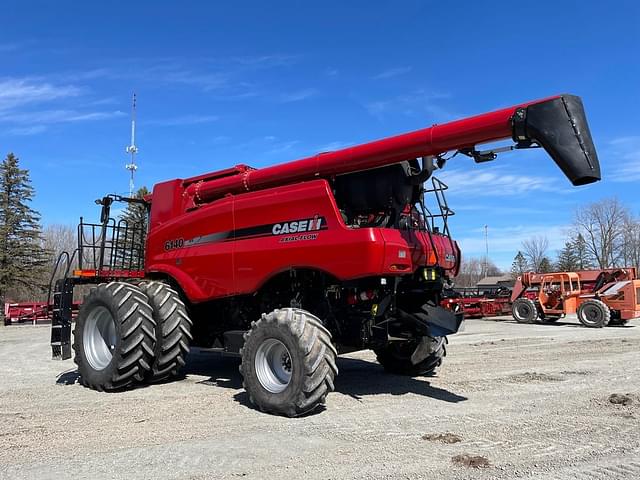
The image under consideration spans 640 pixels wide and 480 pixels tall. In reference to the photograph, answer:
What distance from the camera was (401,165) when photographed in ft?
22.7

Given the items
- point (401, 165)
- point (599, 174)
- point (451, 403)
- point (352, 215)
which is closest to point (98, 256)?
point (352, 215)

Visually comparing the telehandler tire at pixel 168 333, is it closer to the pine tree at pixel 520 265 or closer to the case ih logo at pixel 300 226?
the case ih logo at pixel 300 226

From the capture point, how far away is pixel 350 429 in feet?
18.1

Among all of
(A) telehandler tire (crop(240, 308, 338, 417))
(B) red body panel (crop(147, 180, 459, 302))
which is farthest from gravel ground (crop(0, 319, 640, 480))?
(B) red body panel (crop(147, 180, 459, 302))

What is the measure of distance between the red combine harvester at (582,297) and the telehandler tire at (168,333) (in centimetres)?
1763

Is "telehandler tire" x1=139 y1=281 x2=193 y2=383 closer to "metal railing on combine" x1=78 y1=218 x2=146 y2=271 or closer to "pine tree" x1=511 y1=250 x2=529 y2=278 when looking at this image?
"metal railing on combine" x1=78 y1=218 x2=146 y2=271

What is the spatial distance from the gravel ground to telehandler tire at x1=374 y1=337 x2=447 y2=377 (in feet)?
0.94

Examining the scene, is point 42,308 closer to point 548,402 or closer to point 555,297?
point 555,297

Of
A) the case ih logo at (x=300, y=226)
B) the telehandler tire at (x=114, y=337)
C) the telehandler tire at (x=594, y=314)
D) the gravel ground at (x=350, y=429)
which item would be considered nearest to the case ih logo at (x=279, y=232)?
the case ih logo at (x=300, y=226)

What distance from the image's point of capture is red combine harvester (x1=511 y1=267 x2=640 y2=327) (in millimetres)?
20444

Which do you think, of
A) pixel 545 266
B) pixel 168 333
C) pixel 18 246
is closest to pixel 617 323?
pixel 168 333

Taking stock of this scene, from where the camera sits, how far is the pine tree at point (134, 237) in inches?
393

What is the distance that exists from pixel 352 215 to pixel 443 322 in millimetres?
1836

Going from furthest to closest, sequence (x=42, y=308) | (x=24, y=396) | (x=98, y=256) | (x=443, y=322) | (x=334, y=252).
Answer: (x=42, y=308) < (x=98, y=256) < (x=24, y=396) < (x=443, y=322) < (x=334, y=252)
